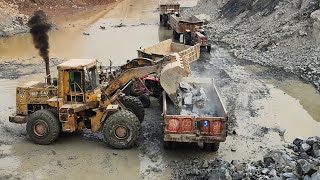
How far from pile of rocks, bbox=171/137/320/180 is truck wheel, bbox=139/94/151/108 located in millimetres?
4195

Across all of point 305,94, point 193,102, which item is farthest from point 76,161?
point 305,94

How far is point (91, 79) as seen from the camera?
1130 cm

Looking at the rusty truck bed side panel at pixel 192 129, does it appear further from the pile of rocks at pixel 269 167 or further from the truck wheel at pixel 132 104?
the truck wheel at pixel 132 104

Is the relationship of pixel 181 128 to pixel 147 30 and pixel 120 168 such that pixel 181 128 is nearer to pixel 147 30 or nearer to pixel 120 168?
pixel 120 168

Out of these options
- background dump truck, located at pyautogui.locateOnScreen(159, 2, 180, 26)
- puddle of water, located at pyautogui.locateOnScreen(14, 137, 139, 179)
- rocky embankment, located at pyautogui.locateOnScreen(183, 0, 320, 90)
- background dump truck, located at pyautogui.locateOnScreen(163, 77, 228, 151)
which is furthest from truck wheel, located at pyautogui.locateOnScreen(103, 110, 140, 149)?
background dump truck, located at pyautogui.locateOnScreen(159, 2, 180, 26)

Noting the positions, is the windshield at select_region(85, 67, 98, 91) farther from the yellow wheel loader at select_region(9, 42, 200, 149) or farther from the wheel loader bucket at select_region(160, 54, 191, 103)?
the wheel loader bucket at select_region(160, 54, 191, 103)

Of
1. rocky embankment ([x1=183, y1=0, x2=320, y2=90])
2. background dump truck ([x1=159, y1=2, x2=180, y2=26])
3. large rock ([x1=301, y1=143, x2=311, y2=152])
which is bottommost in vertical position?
large rock ([x1=301, y1=143, x2=311, y2=152])

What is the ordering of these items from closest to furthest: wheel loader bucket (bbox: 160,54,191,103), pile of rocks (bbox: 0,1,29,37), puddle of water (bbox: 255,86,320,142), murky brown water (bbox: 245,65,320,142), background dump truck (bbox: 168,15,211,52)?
wheel loader bucket (bbox: 160,54,191,103) → puddle of water (bbox: 255,86,320,142) → murky brown water (bbox: 245,65,320,142) → background dump truck (bbox: 168,15,211,52) → pile of rocks (bbox: 0,1,29,37)

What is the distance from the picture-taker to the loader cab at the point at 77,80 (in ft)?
36.0

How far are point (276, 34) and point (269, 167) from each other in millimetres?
15146

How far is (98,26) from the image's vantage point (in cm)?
3544

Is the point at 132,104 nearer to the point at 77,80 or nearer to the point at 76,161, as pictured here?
the point at 77,80

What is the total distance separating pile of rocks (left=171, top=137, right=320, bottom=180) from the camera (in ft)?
27.4

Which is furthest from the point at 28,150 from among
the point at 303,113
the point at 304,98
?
the point at 304,98
